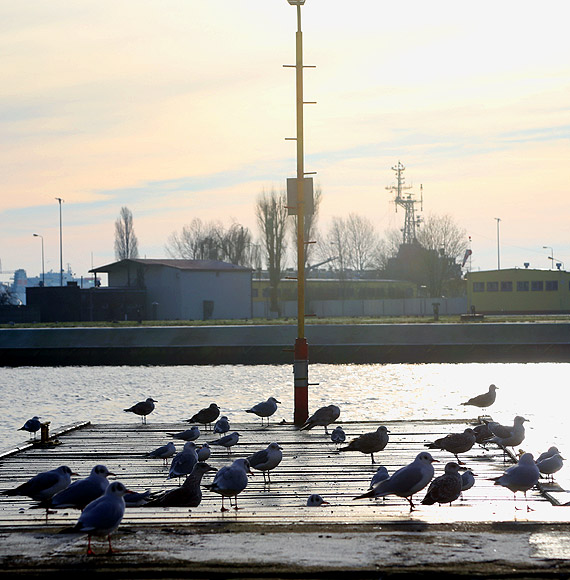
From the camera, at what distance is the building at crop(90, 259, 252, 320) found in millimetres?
81000

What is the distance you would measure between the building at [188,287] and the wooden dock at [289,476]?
62597 mm

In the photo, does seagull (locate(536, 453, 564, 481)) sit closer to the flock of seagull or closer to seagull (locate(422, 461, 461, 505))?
the flock of seagull

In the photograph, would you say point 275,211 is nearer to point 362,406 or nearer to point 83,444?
point 362,406

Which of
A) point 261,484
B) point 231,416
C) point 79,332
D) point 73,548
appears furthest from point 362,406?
point 79,332

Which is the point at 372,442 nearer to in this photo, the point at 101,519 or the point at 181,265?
the point at 101,519

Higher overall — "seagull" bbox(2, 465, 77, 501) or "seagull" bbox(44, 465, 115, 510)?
"seagull" bbox(44, 465, 115, 510)

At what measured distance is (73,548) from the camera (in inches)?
305

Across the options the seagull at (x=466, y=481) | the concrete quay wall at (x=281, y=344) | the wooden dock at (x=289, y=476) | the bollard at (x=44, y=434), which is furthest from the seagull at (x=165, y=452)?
the concrete quay wall at (x=281, y=344)

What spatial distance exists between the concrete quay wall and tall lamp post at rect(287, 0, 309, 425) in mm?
32851

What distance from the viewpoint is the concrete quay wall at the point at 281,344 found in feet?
172

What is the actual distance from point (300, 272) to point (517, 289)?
271 feet

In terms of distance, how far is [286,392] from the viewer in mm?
35406

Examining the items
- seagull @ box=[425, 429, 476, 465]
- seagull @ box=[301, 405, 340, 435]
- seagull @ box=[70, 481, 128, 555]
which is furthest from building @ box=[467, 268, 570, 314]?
seagull @ box=[70, 481, 128, 555]

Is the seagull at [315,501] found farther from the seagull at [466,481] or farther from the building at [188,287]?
the building at [188,287]
